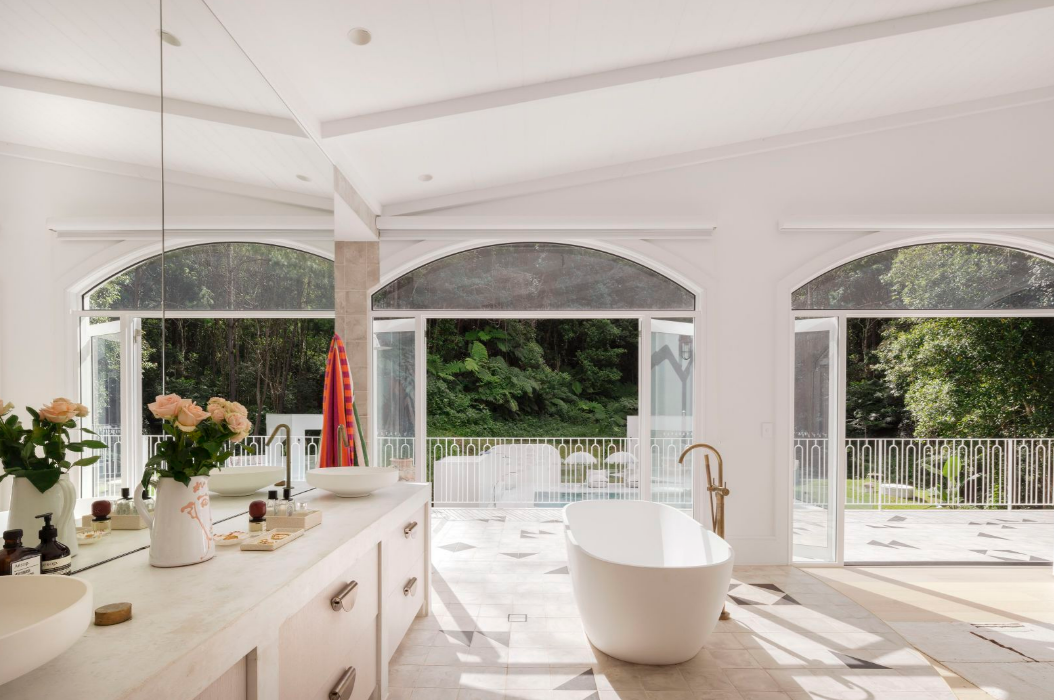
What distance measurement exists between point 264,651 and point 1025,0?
4.39 meters

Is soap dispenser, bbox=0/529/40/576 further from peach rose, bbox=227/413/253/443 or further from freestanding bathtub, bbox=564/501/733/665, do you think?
freestanding bathtub, bbox=564/501/733/665

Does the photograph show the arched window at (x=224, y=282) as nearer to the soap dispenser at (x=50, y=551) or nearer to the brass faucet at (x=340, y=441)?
the soap dispenser at (x=50, y=551)

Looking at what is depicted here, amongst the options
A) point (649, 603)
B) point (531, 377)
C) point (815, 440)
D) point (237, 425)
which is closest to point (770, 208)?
point (815, 440)

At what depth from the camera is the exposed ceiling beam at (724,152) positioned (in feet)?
14.4

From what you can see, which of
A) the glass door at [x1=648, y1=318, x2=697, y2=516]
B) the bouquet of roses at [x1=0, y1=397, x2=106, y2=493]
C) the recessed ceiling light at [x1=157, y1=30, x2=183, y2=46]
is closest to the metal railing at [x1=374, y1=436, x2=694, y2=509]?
the glass door at [x1=648, y1=318, x2=697, y2=516]

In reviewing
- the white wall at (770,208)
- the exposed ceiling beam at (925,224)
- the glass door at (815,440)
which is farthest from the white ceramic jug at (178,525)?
the exposed ceiling beam at (925,224)

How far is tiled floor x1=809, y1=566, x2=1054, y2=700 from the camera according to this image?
2.77 meters

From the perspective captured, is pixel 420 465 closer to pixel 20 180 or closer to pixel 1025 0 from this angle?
pixel 20 180

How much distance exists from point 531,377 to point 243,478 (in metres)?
7.90

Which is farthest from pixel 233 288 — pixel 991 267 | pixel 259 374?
pixel 991 267

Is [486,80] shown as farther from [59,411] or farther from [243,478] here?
[59,411]

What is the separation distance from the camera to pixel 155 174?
1855mm

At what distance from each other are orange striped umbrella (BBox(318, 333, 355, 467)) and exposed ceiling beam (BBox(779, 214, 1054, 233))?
3.34 m

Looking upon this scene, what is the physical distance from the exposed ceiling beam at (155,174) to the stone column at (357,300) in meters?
1.62
